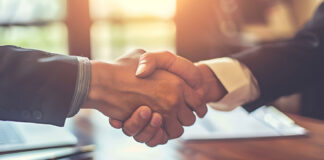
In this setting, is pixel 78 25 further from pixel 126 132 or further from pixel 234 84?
pixel 126 132

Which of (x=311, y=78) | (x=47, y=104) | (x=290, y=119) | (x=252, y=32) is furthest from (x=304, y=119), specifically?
(x=252, y=32)

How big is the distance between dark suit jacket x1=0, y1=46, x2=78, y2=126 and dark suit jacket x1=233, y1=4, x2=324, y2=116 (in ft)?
1.97

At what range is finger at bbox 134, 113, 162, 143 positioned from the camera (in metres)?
1.03

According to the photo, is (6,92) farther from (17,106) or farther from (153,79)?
(153,79)

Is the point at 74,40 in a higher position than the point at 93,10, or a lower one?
lower

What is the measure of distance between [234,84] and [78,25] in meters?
2.34

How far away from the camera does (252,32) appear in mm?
3217

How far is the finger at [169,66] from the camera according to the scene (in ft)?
3.62

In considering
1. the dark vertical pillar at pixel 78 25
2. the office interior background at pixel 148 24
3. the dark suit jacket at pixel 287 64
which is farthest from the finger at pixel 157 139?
the dark vertical pillar at pixel 78 25

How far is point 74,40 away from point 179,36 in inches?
38.4

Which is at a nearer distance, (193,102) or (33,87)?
(33,87)

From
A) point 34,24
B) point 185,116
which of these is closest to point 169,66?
point 185,116

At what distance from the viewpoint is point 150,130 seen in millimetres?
1045

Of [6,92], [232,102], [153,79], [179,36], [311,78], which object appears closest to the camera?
[6,92]
